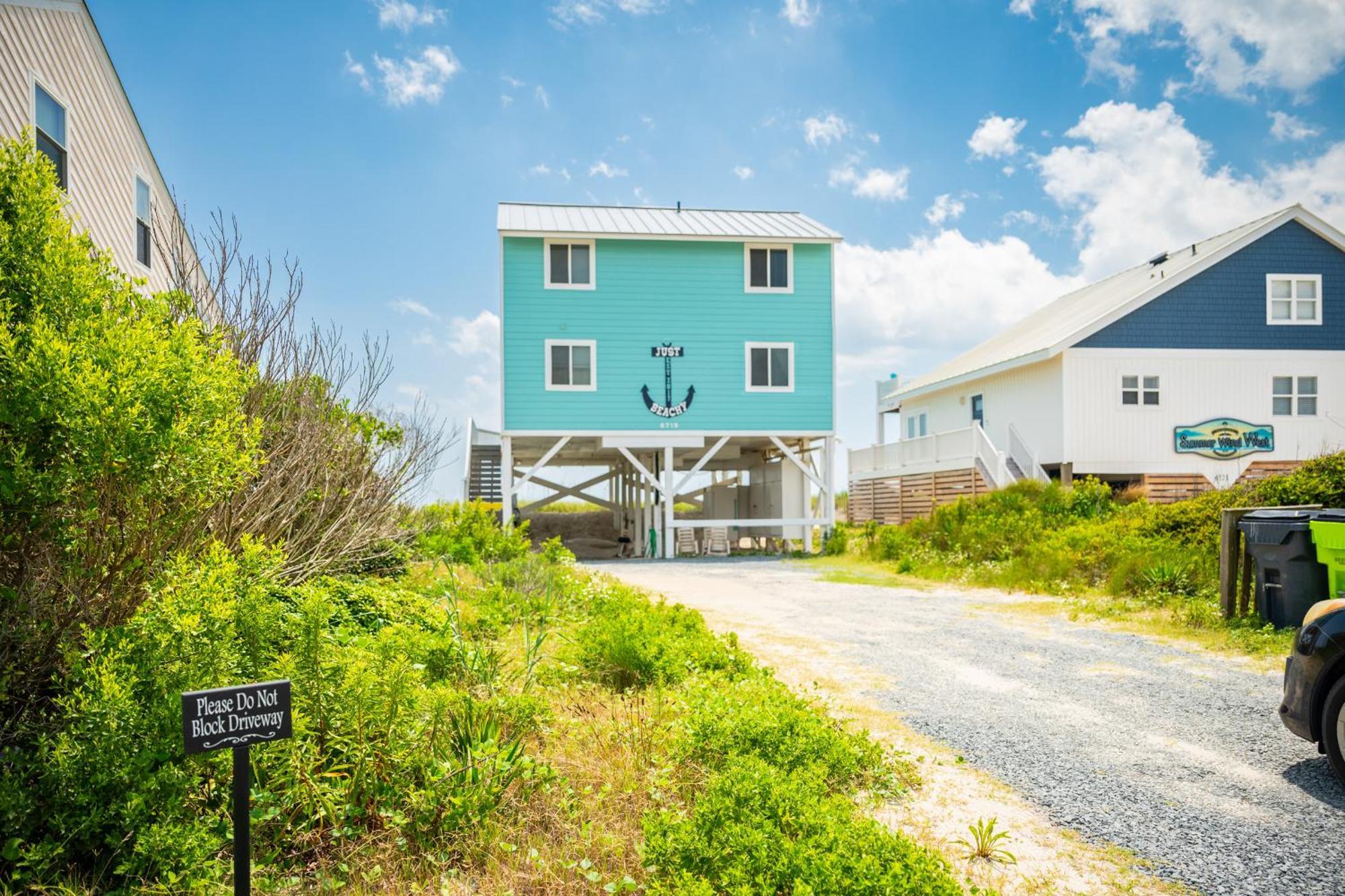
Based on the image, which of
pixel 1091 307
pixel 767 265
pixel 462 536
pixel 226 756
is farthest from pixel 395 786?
pixel 1091 307

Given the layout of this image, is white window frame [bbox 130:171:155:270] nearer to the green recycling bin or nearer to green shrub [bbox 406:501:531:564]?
green shrub [bbox 406:501:531:564]

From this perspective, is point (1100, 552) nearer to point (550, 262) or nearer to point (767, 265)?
point (767, 265)

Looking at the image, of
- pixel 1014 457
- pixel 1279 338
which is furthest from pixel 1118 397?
pixel 1279 338

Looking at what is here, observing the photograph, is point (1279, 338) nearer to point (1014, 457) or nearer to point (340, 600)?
point (1014, 457)

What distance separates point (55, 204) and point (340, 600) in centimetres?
341

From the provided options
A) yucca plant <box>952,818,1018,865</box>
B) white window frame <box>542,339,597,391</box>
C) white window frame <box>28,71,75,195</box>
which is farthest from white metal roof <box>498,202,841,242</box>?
yucca plant <box>952,818,1018,865</box>

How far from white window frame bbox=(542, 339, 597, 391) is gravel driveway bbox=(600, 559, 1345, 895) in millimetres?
12095

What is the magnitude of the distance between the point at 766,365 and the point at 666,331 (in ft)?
8.94

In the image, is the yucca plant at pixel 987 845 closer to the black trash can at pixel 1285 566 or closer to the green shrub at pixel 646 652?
the green shrub at pixel 646 652

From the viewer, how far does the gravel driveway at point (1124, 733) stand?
3.95 metres

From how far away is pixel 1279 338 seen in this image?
22922 mm

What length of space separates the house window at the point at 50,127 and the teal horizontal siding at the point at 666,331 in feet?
37.8

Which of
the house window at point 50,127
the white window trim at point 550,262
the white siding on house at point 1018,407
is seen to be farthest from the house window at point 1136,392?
the house window at point 50,127

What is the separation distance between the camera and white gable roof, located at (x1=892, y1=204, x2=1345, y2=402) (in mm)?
22438
